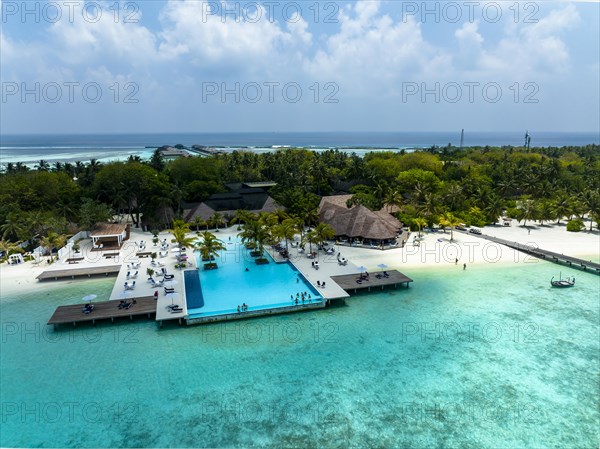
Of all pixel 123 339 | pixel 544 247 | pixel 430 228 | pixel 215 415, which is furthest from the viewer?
pixel 430 228

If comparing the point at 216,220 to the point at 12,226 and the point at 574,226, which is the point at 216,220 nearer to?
the point at 12,226

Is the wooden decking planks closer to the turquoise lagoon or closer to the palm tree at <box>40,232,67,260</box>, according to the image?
the turquoise lagoon

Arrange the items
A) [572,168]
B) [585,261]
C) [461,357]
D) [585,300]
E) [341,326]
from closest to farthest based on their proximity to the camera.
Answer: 1. [461,357]
2. [341,326]
3. [585,300]
4. [585,261]
5. [572,168]

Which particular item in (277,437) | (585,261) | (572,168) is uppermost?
(572,168)

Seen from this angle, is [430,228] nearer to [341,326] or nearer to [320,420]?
[341,326]

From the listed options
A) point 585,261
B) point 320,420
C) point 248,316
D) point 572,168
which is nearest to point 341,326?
point 248,316

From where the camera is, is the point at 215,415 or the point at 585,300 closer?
the point at 215,415
